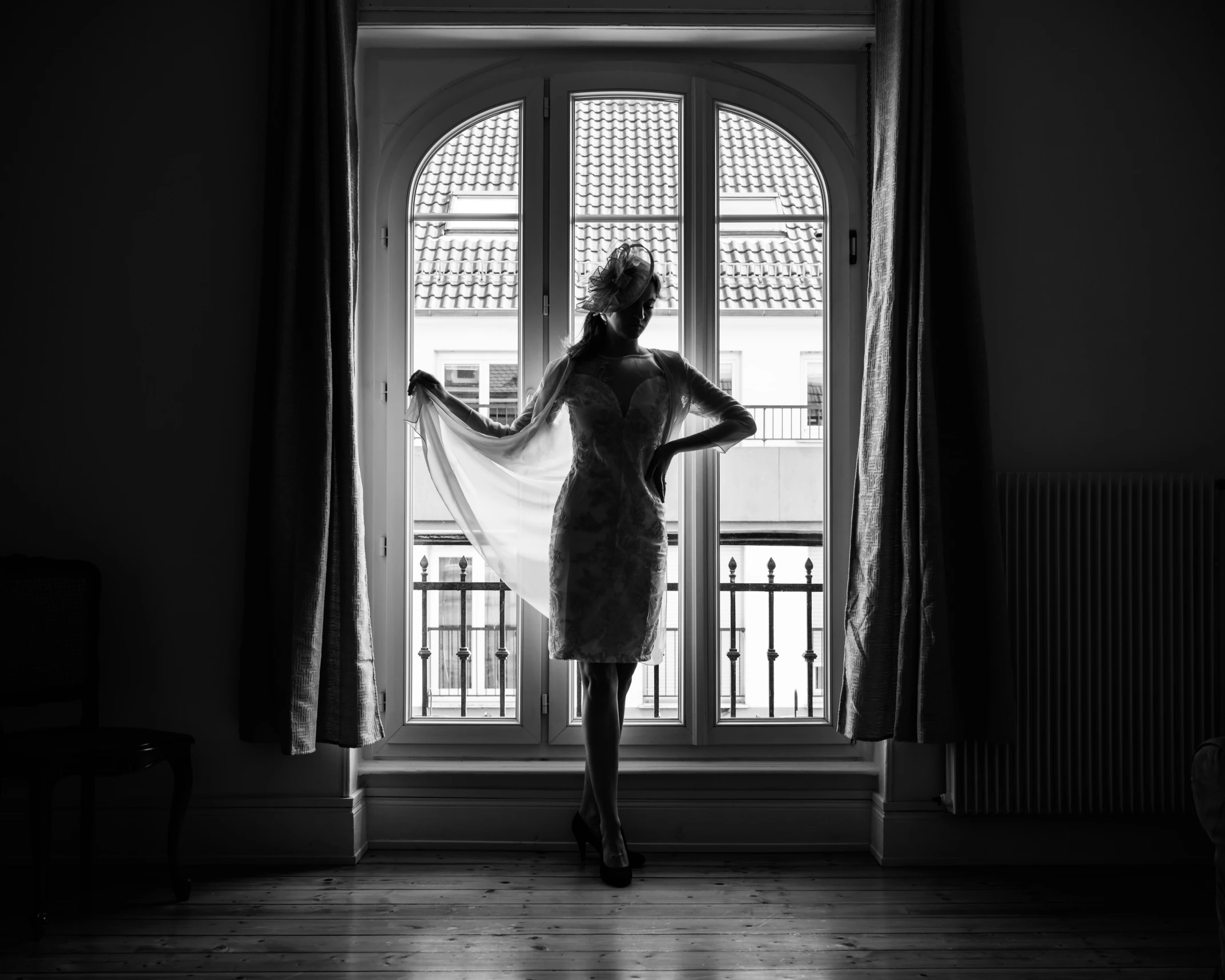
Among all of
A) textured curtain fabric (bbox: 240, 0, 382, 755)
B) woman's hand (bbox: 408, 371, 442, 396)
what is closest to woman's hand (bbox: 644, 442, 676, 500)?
woman's hand (bbox: 408, 371, 442, 396)

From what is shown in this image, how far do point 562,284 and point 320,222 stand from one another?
2.54ft

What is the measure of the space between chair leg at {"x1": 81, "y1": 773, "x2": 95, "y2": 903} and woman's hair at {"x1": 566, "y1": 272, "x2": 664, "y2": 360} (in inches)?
74.5

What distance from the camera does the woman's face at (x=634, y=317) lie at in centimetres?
263

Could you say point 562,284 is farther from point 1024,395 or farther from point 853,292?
point 1024,395

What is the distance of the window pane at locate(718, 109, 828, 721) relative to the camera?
2986 millimetres

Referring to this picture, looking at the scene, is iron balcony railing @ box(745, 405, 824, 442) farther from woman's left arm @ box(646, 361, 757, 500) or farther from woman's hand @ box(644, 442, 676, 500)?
woman's hand @ box(644, 442, 676, 500)

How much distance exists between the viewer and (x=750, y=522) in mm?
3000

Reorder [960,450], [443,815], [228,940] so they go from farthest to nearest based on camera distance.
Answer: [443,815] → [960,450] → [228,940]

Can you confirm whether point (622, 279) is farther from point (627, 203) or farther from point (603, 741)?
point (603, 741)

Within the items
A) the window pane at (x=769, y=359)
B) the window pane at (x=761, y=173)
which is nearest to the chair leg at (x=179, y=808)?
the window pane at (x=769, y=359)

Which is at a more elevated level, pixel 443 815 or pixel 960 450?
pixel 960 450

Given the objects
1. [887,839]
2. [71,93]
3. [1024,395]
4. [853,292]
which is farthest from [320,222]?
[887,839]

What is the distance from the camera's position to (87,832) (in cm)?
260

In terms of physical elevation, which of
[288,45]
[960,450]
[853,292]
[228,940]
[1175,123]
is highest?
[288,45]
